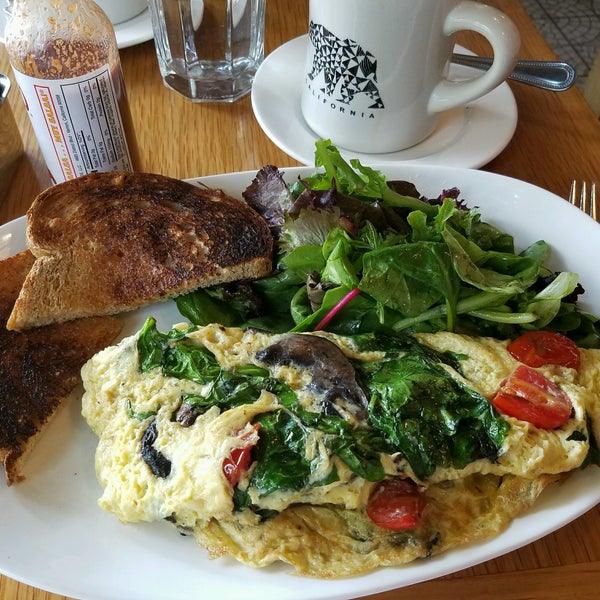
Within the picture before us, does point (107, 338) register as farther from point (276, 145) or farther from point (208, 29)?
point (208, 29)

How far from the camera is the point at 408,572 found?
3.00ft

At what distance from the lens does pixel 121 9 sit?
1939mm

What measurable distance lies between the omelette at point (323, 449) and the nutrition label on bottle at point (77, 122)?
0.58m

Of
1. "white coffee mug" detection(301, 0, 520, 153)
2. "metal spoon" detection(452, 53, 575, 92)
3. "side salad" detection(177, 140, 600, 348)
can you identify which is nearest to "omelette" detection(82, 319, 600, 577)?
"side salad" detection(177, 140, 600, 348)

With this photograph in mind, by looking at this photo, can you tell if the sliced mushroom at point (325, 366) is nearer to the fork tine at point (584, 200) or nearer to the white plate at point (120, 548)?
the white plate at point (120, 548)

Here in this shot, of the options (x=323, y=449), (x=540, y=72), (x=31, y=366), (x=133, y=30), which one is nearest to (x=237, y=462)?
(x=323, y=449)

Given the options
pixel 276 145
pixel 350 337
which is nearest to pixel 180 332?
pixel 350 337

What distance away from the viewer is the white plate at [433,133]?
1.61 metres

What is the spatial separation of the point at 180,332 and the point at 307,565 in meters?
0.48

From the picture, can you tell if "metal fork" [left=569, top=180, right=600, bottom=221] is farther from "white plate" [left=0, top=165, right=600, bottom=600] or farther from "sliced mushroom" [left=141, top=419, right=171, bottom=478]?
"sliced mushroom" [left=141, top=419, right=171, bottom=478]

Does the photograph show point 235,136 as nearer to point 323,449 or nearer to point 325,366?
point 325,366

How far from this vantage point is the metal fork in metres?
1.55

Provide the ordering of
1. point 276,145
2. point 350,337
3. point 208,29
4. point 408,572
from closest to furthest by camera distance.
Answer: point 408,572 < point 350,337 < point 276,145 < point 208,29

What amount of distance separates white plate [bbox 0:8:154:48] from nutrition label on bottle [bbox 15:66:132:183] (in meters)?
0.62
